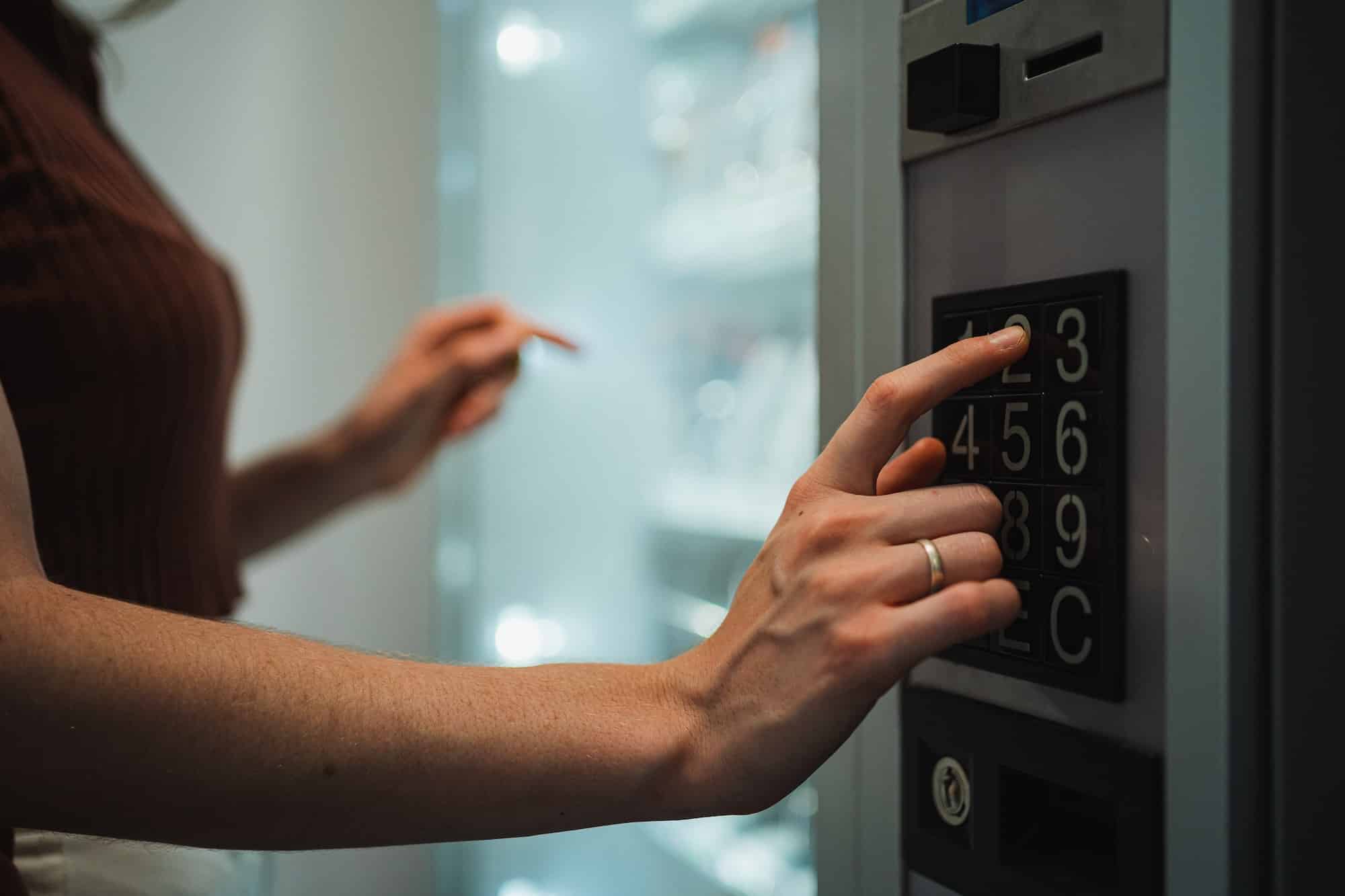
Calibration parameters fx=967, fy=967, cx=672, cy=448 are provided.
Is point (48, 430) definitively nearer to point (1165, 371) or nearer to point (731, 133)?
point (1165, 371)

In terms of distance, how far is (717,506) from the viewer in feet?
4.40

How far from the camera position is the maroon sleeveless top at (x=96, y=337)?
28.0 inches

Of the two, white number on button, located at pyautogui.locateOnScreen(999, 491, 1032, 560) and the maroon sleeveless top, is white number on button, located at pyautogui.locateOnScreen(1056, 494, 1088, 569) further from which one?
the maroon sleeveless top

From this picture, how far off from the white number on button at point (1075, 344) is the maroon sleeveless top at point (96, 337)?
671 millimetres

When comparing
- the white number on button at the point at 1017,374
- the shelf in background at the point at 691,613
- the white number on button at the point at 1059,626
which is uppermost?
the white number on button at the point at 1017,374

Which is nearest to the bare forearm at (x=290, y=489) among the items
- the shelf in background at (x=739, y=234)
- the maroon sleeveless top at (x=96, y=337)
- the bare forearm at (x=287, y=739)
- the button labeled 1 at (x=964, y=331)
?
the maroon sleeveless top at (x=96, y=337)

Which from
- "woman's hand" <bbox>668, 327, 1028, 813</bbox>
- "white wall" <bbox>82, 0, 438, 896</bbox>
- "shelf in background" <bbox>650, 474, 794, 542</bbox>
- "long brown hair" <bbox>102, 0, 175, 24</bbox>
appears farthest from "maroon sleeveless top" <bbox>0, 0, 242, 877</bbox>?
"white wall" <bbox>82, 0, 438, 896</bbox>

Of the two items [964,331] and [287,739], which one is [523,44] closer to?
[964,331]

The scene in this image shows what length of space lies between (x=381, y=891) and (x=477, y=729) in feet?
4.95

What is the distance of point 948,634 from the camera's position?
16.5 inches

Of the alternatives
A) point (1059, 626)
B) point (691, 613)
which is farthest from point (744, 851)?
point (1059, 626)

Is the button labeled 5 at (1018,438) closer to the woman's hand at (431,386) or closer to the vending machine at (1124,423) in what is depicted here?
the vending machine at (1124,423)

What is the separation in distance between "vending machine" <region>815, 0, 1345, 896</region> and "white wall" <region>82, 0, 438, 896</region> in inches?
55.6

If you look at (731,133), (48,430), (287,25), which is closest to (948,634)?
(48,430)
